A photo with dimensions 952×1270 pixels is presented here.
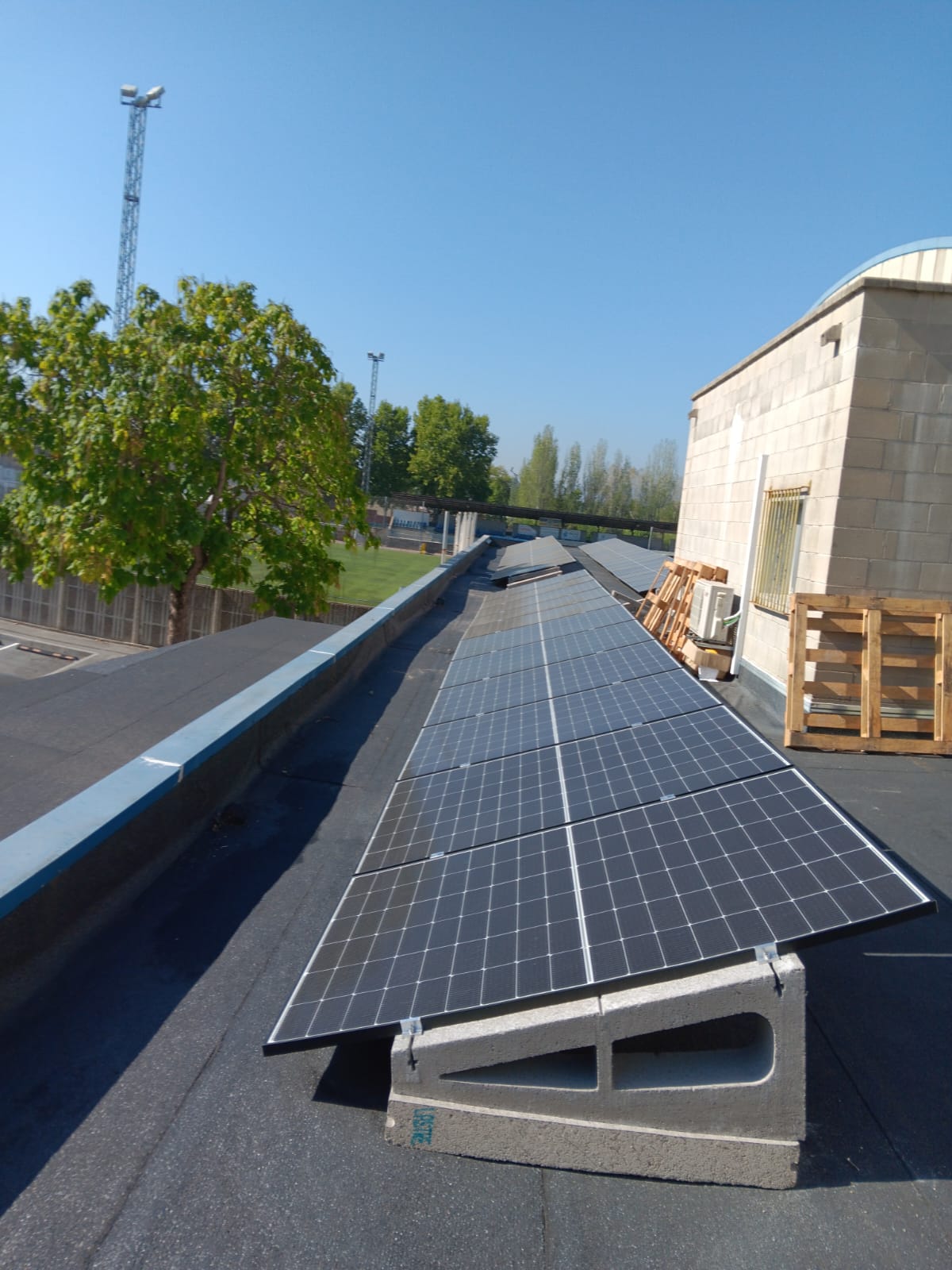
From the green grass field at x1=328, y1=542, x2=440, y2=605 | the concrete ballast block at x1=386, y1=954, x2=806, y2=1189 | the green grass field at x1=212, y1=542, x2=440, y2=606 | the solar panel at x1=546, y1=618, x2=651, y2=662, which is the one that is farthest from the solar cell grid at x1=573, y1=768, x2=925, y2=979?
the green grass field at x1=328, y1=542, x2=440, y2=605

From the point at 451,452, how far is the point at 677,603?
349 feet

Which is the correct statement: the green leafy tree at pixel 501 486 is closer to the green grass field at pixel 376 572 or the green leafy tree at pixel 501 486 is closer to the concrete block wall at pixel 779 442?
the green grass field at pixel 376 572

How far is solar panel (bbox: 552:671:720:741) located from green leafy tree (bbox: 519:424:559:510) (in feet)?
412

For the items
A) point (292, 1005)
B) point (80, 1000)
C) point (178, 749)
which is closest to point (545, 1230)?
point (292, 1005)

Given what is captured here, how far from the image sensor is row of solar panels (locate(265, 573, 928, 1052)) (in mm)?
2705

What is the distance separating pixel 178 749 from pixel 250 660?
4558mm

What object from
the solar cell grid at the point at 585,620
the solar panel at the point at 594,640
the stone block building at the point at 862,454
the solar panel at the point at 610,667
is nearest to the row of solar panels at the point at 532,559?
the solar cell grid at the point at 585,620

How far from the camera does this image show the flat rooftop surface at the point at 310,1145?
2426mm

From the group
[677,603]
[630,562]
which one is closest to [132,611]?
[630,562]

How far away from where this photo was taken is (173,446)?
1673 cm

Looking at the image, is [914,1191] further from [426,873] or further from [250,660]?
[250,660]

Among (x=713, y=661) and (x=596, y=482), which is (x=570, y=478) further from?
(x=713, y=661)

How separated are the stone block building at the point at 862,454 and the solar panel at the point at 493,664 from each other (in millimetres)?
2875

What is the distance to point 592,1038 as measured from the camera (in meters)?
2.63
